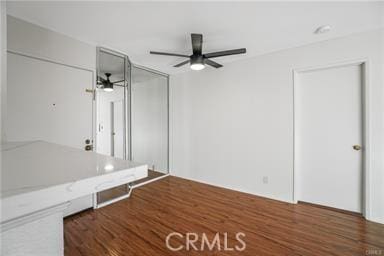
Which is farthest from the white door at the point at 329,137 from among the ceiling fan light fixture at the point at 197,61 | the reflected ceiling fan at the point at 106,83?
the reflected ceiling fan at the point at 106,83

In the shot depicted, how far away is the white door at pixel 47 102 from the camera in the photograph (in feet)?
6.68

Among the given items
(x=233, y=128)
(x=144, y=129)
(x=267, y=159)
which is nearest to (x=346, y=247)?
(x=267, y=159)

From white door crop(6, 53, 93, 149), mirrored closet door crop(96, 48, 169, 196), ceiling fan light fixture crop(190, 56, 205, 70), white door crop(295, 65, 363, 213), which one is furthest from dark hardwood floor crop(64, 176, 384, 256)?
ceiling fan light fixture crop(190, 56, 205, 70)

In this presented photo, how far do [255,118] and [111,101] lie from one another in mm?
2575

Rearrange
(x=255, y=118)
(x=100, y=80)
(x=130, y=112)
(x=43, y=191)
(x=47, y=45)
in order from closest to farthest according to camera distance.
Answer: (x=43, y=191) → (x=47, y=45) → (x=100, y=80) → (x=255, y=118) → (x=130, y=112)

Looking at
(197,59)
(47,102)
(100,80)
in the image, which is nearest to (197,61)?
(197,59)

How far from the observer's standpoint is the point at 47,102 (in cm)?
229

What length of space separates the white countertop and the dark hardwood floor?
154cm

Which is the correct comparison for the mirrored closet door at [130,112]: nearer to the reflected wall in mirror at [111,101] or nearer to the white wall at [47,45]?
the reflected wall in mirror at [111,101]

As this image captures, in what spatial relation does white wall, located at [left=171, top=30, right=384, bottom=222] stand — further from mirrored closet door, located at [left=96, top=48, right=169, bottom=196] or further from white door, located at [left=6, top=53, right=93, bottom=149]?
white door, located at [left=6, top=53, right=93, bottom=149]

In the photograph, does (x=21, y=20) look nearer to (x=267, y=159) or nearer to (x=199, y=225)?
(x=199, y=225)

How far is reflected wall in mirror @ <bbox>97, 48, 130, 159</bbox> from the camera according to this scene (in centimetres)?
292

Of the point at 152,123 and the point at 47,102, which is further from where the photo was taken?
the point at 152,123

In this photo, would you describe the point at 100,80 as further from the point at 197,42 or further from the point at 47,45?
the point at 197,42
